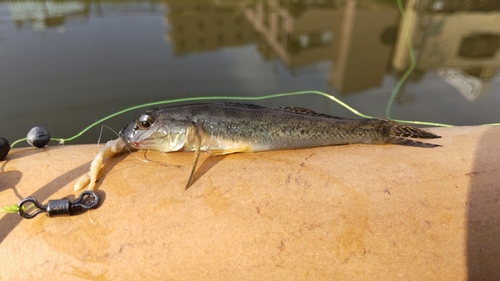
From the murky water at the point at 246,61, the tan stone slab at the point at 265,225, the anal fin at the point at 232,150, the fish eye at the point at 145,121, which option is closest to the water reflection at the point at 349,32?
the murky water at the point at 246,61

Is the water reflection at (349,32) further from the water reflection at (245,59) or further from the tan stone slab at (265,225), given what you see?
the tan stone slab at (265,225)

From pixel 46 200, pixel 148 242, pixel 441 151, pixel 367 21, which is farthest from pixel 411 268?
pixel 367 21

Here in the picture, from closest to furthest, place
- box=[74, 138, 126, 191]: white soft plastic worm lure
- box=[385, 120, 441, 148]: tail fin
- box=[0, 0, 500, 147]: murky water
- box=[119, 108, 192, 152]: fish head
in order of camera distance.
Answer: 1. box=[74, 138, 126, 191]: white soft plastic worm lure
2. box=[119, 108, 192, 152]: fish head
3. box=[385, 120, 441, 148]: tail fin
4. box=[0, 0, 500, 147]: murky water

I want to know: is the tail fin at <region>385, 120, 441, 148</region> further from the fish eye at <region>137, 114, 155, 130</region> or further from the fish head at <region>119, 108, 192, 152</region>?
the fish eye at <region>137, 114, 155, 130</region>

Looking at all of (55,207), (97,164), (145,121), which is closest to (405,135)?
(145,121)

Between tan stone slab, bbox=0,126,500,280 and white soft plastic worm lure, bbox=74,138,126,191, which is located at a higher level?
white soft plastic worm lure, bbox=74,138,126,191

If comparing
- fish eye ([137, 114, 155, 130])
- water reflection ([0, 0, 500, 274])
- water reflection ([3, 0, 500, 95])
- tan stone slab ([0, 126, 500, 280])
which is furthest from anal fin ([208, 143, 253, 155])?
water reflection ([3, 0, 500, 95])

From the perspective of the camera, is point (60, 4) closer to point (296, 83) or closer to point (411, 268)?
point (296, 83)
